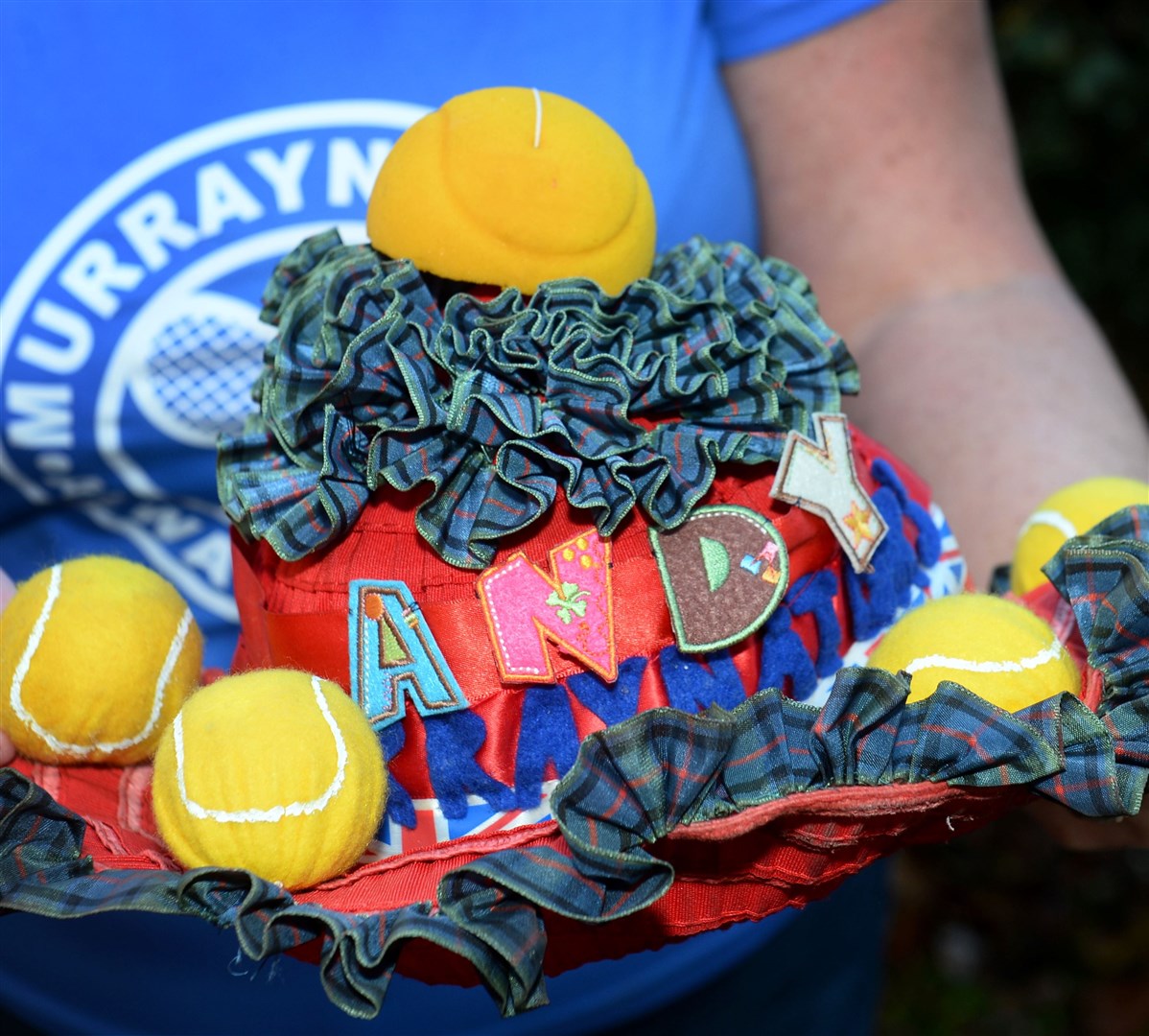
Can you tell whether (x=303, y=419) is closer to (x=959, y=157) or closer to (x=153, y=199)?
(x=153, y=199)

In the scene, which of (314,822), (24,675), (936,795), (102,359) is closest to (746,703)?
(936,795)

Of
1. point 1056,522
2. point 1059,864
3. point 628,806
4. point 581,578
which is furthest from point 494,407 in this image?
point 1059,864

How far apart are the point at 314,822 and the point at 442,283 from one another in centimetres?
29

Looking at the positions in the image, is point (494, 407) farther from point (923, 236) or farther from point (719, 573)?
point (923, 236)

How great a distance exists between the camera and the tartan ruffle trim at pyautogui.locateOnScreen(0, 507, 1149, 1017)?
54 centimetres

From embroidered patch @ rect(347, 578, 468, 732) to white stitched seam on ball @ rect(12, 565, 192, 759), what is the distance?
107 millimetres

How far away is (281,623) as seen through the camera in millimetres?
664

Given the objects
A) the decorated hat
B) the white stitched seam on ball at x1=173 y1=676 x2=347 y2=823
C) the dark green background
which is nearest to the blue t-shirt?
the decorated hat

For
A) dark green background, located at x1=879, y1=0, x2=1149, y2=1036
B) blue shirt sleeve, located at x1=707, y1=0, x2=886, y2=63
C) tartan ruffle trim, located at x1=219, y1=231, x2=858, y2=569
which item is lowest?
dark green background, located at x1=879, y1=0, x2=1149, y2=1036

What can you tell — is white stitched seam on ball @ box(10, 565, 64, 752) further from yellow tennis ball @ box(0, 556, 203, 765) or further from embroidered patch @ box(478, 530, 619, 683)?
embroidered patch @ box(478, 530, 619, 683)

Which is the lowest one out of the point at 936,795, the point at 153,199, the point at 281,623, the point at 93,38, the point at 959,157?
the point at 936,795

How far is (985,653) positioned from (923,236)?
60 cm

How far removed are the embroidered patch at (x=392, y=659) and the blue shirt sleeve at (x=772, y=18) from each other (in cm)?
65

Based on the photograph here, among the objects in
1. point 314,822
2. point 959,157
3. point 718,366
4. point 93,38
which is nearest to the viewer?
point 314,822
